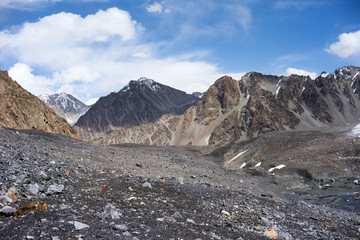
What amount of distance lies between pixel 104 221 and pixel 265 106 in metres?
176

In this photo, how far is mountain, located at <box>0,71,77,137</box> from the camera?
44.7m

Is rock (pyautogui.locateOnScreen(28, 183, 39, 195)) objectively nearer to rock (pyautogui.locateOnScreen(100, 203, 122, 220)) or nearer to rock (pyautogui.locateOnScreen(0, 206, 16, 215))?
rock (pyautogui.locateOnScreen(0, 206, 16, 215))

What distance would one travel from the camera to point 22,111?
160ft

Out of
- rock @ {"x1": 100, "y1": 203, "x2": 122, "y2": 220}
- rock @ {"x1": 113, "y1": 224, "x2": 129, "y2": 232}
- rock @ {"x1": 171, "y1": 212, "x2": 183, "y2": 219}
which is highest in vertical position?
rock @ {"x1": 100, "y1": 203, "x2": 122, "y2": 220}

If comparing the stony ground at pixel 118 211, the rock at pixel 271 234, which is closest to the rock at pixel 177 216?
the stony ground at pixel 118 211

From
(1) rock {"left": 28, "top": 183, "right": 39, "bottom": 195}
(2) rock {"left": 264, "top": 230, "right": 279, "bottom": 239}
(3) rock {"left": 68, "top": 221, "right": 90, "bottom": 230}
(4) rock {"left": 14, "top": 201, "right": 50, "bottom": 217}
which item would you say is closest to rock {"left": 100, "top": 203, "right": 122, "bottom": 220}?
(3) rock {"left": 68, "top": 221, "right": 90, "bottom": 230}

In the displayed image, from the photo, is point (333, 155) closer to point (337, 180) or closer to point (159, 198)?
point (337, 180)

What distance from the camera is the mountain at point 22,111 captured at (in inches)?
1760

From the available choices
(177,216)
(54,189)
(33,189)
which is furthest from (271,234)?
(33,189)

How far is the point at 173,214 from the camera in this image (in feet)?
29.7

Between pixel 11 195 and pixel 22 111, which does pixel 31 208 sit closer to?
pixel 11 195

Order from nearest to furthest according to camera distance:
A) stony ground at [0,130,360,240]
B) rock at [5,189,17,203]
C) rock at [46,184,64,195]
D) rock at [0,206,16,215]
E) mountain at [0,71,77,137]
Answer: stony ground at [0,130,360,240] < rock at [0,206,16,215] < rock at [5,189,17,203] < rock at [46,184,64,195] < mountain at [0,71,77,137]

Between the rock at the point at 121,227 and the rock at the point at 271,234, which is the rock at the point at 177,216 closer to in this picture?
the rock at the point at 121,227

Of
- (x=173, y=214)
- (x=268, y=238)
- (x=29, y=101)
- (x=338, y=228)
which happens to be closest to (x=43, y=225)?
(x=173, y=214)
